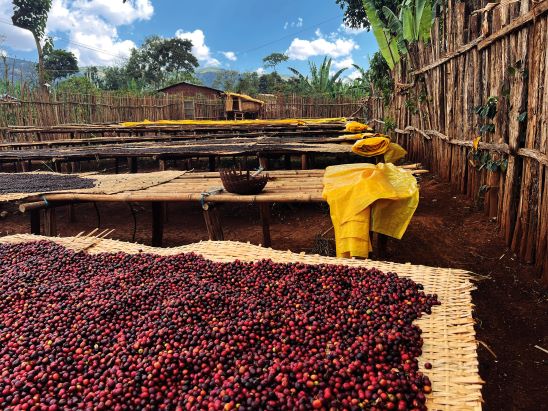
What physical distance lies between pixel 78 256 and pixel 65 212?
15.6 ft

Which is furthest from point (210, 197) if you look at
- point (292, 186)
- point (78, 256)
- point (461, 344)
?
point (461, 344)

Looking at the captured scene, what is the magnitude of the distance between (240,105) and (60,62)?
2266 centimetres

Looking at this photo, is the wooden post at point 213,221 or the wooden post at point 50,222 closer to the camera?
the wooden post at point 213,221

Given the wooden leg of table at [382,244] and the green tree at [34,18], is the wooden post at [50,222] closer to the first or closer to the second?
the wooden leg of table at [382,244]

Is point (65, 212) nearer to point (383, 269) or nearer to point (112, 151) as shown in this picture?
point (112, 151)

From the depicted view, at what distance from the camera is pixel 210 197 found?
358cm

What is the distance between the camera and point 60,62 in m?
33.4

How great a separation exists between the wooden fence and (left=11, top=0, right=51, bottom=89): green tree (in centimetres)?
2496

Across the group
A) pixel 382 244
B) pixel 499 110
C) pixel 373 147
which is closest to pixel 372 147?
pixel 373 147

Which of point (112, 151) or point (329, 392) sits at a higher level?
point (112, 151)

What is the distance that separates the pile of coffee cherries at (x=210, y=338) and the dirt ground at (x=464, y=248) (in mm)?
562

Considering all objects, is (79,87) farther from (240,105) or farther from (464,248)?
(464,248)

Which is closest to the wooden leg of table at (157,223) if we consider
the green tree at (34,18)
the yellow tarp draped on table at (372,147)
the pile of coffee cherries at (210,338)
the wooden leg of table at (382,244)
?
the pile of coffee cherries at (210,338)

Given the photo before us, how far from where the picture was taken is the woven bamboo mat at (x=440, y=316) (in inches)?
54.7
